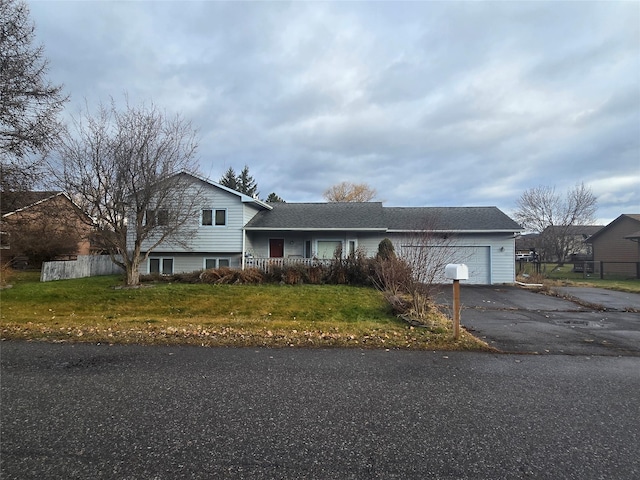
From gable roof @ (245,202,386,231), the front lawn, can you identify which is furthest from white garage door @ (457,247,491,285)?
gable roof @ (245,202,386,231)

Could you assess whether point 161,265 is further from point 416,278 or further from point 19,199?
point 416,278

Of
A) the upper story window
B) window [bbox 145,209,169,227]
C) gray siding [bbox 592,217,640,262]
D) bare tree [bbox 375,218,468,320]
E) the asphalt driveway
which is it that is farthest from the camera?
gray siding [bbox 592,217,640,262]

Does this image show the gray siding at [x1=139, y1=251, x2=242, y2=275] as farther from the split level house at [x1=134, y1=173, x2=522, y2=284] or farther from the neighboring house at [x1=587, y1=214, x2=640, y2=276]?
the neighboring house at [x1=587, y1=214, x2=640, y2=276]

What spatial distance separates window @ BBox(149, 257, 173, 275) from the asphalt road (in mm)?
14922

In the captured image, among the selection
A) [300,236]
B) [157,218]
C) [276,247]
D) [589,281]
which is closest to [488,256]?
[589,281]

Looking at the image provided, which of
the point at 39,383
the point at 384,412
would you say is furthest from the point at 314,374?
the point at 39,383

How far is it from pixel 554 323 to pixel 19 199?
16415 mm

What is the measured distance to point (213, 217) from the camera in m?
19.2

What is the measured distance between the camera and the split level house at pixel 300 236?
19.0 m

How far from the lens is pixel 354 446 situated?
284 cm

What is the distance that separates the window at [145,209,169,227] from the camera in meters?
14.5

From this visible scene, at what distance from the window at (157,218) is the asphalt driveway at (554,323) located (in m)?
11.3

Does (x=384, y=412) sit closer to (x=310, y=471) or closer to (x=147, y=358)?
(x=310, y=471)

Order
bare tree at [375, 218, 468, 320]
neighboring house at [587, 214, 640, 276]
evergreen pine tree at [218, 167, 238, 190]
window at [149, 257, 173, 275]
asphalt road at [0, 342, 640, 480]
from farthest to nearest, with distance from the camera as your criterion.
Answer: evergreen pine tree at [218, 167, 238, 190] < neighboring house at [587, 214, 640, 276] < window at [149, 257, 173, 275] < bare tree at [375, 218, 468, 320] < asphalt road at [0, 342, 640, 480]
